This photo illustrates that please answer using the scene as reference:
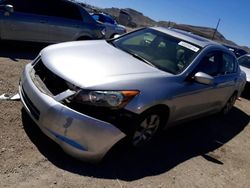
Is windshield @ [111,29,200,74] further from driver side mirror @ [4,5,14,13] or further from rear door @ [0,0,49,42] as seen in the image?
rear door @ [0,0,49,42]

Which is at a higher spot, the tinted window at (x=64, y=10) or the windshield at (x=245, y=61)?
the tinted window at (x=64, y=10)

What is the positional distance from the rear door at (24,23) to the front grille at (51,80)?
4.37 meters

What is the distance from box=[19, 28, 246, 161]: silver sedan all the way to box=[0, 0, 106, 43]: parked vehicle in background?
360 centimetres

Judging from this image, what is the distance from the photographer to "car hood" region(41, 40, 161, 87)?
404 cm

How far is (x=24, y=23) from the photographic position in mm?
8625

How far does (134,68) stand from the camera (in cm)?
464

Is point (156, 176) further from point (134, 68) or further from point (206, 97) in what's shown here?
point (206, 97)

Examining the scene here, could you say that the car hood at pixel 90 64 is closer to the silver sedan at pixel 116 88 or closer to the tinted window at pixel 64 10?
the silver sedan at pixel 116 88

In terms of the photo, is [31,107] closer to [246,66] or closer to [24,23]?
[24,23]

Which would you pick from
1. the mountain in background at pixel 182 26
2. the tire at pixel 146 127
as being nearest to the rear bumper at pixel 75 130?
the tire at pixel 146 127

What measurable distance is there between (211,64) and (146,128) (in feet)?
6.72

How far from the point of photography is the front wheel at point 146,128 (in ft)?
14.5

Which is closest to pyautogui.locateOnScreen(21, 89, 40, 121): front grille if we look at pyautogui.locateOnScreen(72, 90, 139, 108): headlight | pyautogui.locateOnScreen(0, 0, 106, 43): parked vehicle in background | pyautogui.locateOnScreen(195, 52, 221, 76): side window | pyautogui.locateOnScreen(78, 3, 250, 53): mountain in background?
pyautogui.locateOnScreen(72, 90, 139, 108): headlight

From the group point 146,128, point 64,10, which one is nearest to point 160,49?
point 146,128
